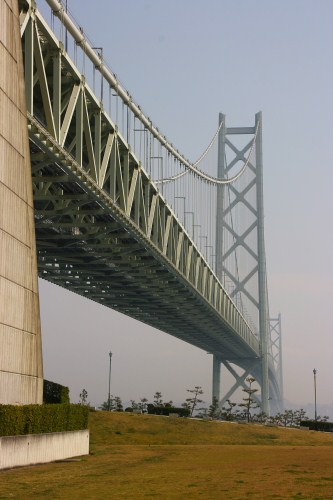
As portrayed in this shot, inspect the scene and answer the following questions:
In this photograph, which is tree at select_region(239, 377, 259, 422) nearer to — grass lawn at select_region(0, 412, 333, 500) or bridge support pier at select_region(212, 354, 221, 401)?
bridge support pier at select_region(212, 354, 221, 401)

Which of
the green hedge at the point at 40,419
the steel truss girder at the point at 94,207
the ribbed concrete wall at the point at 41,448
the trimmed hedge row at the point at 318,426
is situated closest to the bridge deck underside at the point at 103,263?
the steel truss girder at the point at 94,207

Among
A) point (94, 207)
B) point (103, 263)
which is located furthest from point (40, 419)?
point (103, 263)

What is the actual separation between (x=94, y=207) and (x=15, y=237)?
1576 cm

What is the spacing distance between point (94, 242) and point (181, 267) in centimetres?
1521

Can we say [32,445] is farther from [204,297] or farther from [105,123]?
[204,297]

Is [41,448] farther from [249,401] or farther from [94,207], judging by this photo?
[249,401]

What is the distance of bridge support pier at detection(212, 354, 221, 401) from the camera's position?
118250mm

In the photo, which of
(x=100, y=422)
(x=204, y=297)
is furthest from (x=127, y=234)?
(x=204, y=297)

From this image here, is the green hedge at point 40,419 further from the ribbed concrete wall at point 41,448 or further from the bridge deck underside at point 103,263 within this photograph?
the bridge deck underside at point 103,263

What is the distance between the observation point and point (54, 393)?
123 feet

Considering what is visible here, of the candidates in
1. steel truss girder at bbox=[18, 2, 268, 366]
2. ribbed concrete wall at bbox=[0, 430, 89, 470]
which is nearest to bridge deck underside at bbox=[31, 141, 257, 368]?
steel truss girder at bbox=[18, 2, 268, 366]

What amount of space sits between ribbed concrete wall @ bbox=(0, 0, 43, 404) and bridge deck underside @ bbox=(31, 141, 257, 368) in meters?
3.42

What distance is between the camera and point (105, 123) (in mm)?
41750

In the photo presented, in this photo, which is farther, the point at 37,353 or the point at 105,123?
the point at 105,123
